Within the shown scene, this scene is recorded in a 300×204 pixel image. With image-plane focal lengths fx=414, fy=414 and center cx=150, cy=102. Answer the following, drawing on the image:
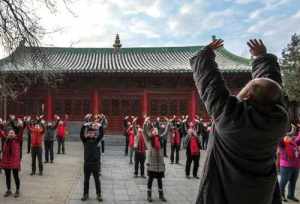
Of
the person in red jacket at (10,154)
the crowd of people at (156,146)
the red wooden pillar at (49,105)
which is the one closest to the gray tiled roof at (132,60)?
the red wooden pillar at (49,105)

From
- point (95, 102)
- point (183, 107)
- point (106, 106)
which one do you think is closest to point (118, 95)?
point (106, 106)

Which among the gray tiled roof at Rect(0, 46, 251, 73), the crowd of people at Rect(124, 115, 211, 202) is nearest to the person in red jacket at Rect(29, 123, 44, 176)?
the crowd of people at Rect(124, 115, 211, 202)

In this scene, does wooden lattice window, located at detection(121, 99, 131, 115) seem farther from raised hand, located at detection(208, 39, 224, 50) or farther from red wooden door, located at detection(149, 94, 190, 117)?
raised hand, located at detection(208, 39, 224, 50)

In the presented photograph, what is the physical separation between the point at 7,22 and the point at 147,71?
62.0 feet

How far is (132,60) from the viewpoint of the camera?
3375 cm

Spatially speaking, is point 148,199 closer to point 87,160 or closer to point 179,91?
point 87,160

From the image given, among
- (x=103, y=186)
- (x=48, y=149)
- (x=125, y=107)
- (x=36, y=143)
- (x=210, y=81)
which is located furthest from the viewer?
(x=125, y=107)

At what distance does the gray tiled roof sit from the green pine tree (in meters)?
5.95

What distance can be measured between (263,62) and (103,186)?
999cm

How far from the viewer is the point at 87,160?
1014 centimetres

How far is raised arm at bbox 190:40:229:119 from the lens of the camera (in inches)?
94.3

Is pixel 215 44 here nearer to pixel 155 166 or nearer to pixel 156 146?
pixel 155 166

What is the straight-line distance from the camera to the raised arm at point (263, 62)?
2.93 m

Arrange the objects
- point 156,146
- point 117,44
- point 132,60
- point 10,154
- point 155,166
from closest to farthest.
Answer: point 10,154, point 155,166, point 156,146, point 132,60, point 117,44
